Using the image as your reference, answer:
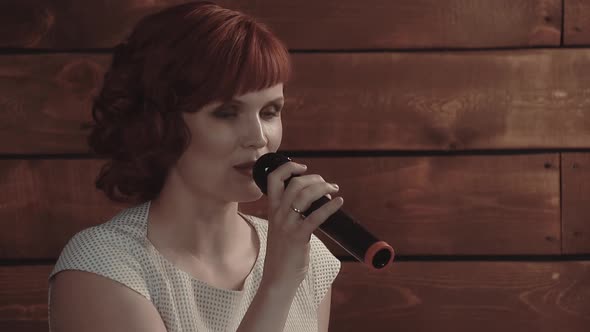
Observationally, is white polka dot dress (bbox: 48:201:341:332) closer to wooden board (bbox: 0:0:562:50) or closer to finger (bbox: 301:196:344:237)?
finger (bbox: 301:196:344:237)

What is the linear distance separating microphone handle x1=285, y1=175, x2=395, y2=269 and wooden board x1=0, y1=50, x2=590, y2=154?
690 mm

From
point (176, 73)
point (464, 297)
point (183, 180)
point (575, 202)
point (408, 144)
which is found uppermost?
point (176, 73)

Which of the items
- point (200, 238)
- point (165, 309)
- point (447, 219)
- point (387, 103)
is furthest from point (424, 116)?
point (165, 309)

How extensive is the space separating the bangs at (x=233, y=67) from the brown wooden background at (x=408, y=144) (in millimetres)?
467

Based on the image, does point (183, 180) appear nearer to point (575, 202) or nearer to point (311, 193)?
point (311, 193)

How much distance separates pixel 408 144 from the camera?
174 centimetres

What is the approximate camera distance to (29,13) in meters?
1.67

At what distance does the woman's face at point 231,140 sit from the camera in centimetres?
122

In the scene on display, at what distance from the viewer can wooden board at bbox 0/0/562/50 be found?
5.51 feet

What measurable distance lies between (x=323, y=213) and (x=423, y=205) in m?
0.77

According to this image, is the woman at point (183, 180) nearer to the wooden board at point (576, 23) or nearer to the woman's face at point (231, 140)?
the woman's face at point (231, 140)

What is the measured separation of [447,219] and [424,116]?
8.8 inches

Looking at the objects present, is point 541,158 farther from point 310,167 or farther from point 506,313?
point 310,167

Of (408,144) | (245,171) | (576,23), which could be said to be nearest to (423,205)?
(408,144)
